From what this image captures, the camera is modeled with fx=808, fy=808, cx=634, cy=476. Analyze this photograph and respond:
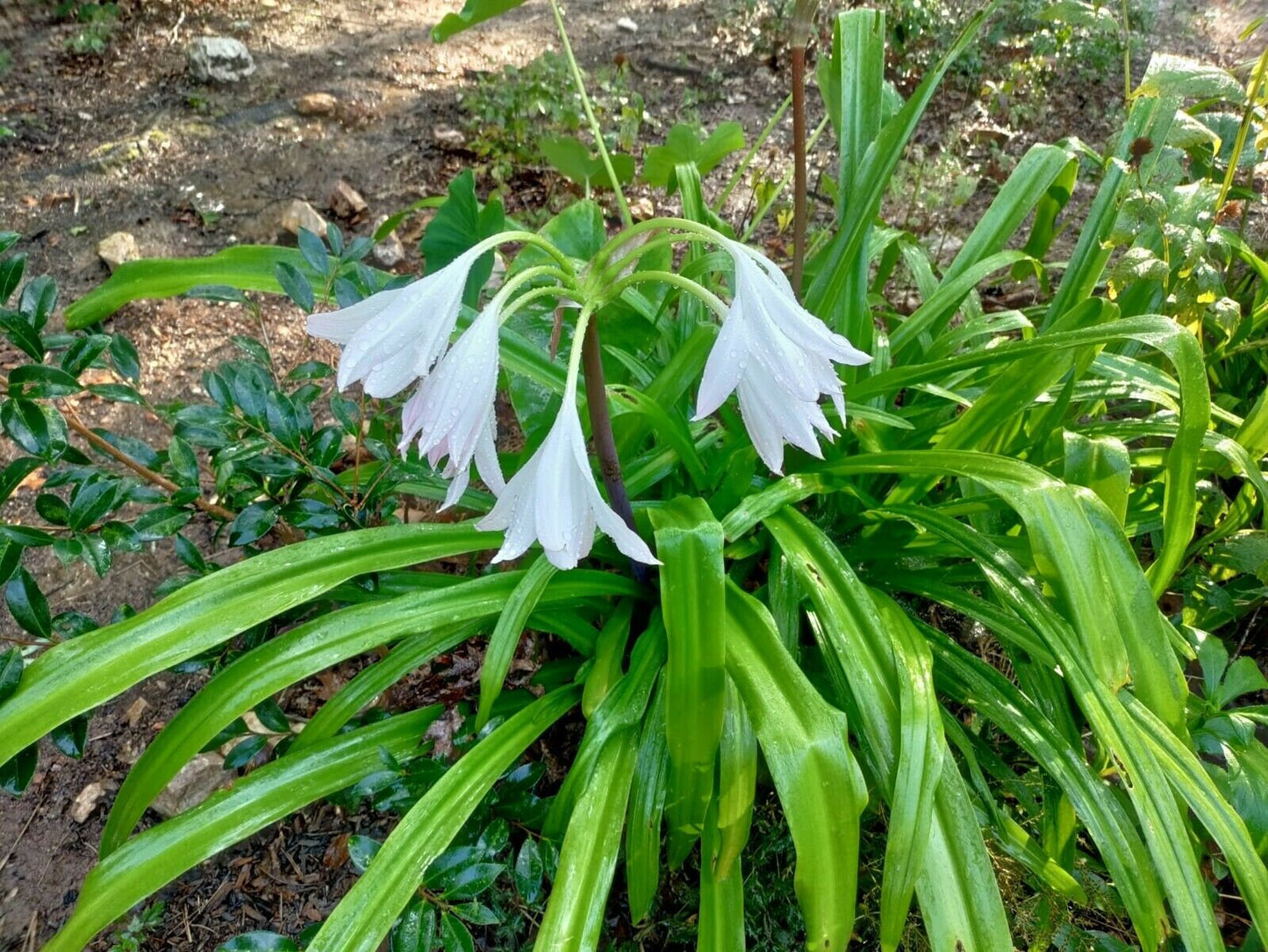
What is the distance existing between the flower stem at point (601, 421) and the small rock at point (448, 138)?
2.39m

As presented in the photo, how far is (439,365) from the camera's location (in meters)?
0.83

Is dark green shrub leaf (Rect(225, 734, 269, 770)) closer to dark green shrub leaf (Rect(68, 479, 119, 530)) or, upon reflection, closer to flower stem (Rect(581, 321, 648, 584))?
dark green shrub leaf (Rect(68, 479, 119, 530))

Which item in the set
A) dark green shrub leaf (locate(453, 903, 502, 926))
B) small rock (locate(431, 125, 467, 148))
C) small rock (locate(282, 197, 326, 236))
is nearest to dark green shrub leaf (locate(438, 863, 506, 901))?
dark green shrub leaf (locate(453, 903, 502, 926))

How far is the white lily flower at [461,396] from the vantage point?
818mm

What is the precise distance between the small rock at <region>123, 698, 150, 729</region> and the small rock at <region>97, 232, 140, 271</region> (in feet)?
4.81

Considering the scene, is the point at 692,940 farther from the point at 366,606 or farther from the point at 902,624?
the point at 366,606

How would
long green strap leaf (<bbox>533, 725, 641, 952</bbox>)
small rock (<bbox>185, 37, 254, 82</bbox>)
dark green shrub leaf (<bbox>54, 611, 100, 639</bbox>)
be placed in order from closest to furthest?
long green strap leaf (<bbox>533, 725, 641, 952</bbox>)
dark green shrub leaf (<bbox>54, 611, 100, 639</bbox>)
small rock (<bbox>185, 37, 254, 82</bbox>)

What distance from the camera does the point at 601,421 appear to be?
114cm

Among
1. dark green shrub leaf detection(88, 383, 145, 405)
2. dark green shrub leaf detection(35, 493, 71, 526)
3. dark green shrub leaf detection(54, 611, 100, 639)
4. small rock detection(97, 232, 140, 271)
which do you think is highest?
dark green shrub leaf detection(88, 383, 145, 405)

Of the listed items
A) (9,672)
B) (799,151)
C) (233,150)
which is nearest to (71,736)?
(9,672)

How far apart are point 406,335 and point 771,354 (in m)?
0.38

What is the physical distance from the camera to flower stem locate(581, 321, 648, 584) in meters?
1.03

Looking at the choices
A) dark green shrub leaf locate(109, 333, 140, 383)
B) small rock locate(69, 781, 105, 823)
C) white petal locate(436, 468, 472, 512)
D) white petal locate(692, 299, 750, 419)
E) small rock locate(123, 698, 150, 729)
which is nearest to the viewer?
white petal locate(692, 299, 750, 419)

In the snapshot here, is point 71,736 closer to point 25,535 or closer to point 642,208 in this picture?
point 25,535
